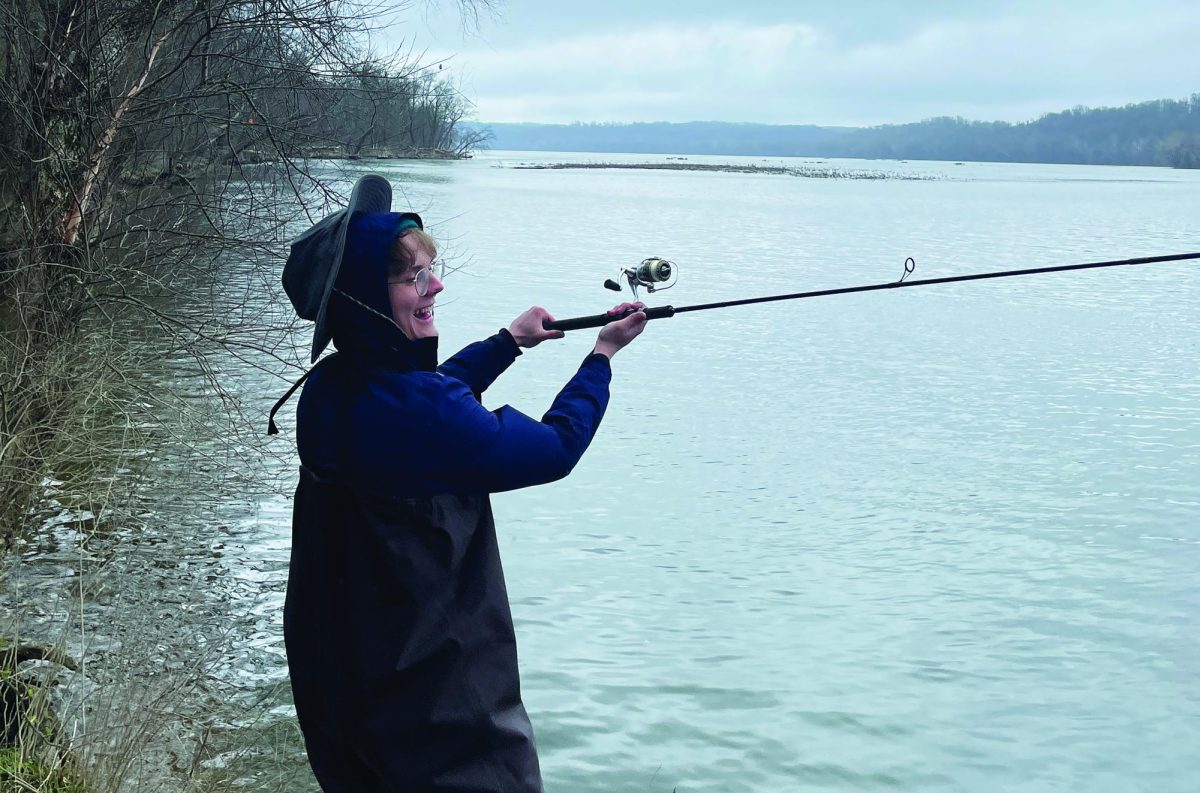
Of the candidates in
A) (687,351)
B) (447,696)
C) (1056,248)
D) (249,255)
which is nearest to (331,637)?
(447,696)

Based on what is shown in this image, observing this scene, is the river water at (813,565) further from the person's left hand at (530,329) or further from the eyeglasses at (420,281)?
the eyeglasses at (420,281)

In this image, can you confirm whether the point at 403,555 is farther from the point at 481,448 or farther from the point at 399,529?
the point at 481,448

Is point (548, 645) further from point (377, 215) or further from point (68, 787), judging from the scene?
point (377, 215)

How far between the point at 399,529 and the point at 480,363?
0.64m

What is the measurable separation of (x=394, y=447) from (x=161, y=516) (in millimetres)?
6231

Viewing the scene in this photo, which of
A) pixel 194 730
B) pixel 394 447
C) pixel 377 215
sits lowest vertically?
pixel 194 730

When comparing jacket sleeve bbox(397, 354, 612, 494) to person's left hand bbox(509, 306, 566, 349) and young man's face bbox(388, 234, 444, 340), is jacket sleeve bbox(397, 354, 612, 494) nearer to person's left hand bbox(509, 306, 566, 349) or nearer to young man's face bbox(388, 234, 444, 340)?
young man's face bbox(388, 234, 444, 340)

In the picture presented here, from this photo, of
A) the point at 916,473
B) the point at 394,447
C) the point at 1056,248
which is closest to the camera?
the point at 394,447

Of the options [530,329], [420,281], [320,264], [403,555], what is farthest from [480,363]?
[403,555]

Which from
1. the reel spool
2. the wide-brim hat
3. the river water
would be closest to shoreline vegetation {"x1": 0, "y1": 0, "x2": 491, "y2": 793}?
the river water

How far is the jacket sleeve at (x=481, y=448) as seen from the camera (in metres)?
2.06

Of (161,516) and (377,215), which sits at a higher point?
(377,215)

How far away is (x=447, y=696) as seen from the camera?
2.12m

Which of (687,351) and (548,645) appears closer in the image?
(548,645)
